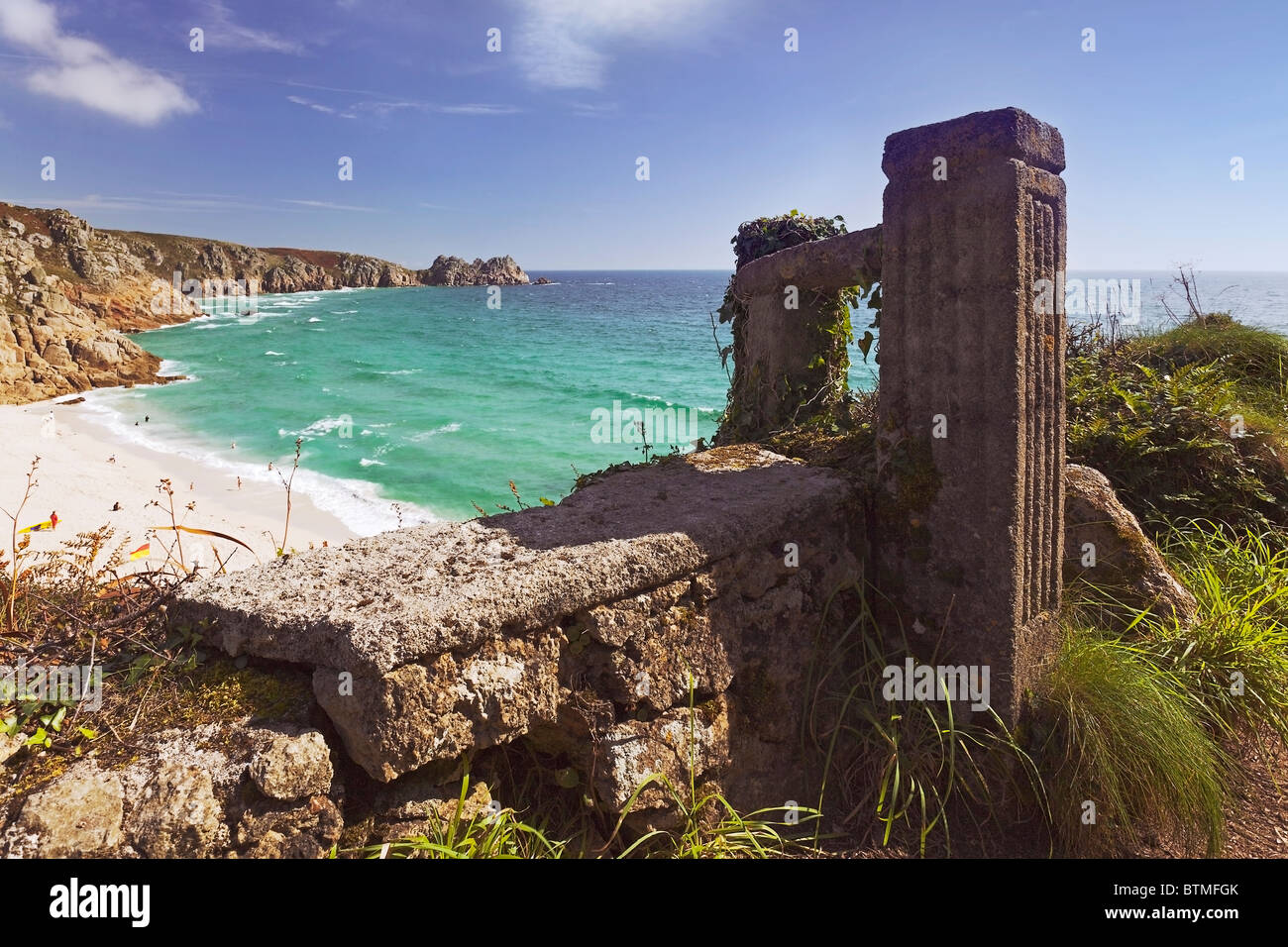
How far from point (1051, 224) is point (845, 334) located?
2034 mm

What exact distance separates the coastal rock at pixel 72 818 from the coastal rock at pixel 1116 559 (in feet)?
13.2

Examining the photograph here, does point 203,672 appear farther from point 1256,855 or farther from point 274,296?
point 274,296

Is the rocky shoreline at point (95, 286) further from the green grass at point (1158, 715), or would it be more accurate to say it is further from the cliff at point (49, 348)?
the green grass at point (1158, 715)

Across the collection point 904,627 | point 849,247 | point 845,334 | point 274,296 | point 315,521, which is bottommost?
point 315,521

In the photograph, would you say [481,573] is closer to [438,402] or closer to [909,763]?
[909,763]

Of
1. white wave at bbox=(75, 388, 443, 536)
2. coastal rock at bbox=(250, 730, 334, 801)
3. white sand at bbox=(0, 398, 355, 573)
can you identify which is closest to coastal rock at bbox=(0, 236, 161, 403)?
white wave at bbox=(75, 388, 443, 536)

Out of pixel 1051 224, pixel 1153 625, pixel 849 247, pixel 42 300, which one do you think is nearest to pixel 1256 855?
pixel 1153 625

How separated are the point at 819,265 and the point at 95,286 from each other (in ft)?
184

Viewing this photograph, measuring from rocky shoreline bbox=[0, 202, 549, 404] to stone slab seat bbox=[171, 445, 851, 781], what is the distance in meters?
26.2

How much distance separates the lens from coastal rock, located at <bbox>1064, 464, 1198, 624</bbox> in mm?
3764

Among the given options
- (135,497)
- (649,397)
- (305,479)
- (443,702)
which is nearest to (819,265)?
(443,702)

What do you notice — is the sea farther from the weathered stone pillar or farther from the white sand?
the weathered stone pillar

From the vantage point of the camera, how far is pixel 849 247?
3.93 meters

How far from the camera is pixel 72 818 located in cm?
171
